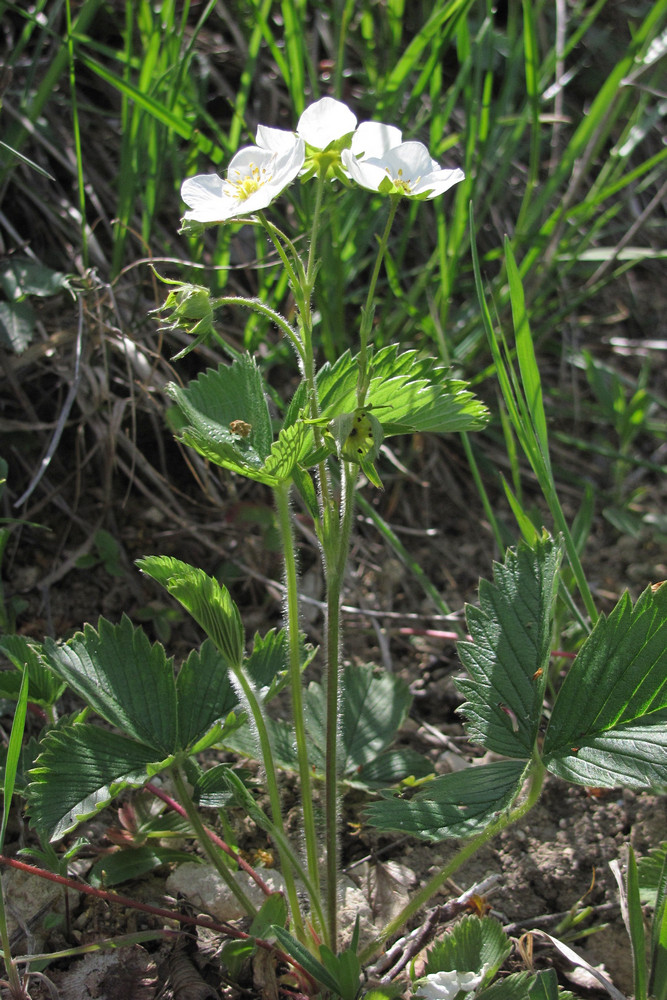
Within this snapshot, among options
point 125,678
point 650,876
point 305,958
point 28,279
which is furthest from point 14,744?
point 28,279

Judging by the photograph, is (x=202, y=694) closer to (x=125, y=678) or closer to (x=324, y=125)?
(x=125, y=678)

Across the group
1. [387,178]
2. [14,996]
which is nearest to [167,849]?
[14,996]

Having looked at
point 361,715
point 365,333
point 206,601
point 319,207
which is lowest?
point 361,715

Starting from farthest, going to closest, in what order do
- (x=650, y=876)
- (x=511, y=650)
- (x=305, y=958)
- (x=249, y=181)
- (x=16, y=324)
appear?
1. (x=16, y=324)
2. (x=650, y=876)
3. (x=511, y=650)
4. (x=249, y=181)
5. (x=305, y=958)

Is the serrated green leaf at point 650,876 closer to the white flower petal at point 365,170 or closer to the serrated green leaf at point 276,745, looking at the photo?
the serrated green leaf at point 276,745

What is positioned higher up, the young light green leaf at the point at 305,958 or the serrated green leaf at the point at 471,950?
the young light green leaf at the point at 305,958

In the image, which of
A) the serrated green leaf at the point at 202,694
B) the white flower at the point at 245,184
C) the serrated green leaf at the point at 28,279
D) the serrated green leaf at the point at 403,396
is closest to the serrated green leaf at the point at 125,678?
the serrated green leaf at the point at 202,694
